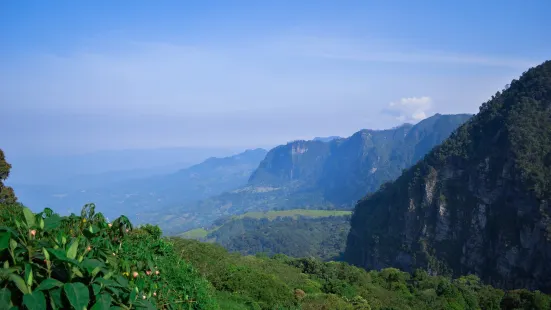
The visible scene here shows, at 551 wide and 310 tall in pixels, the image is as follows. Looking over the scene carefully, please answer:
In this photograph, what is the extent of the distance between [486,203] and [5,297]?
89.1 metres

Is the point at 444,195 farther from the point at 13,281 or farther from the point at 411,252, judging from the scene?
the point at 13,281

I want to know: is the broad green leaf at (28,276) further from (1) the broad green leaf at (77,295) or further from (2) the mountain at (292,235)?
(2) the mountain at (292,235)

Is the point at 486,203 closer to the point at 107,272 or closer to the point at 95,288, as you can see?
the point at 107,272

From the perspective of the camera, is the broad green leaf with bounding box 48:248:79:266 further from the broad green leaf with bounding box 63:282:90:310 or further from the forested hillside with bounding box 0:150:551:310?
the broad green leaf with bounding box 63:282:90:310

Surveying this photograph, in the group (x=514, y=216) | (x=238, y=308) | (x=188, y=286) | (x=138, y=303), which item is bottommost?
(x=514, y=216)

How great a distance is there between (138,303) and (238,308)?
5.87 m

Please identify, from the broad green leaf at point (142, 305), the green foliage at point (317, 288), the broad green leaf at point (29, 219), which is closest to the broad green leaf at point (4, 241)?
the broad green leaf at point (29, 219)

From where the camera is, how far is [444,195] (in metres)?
88.8

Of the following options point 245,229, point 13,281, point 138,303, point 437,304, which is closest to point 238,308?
point 138,303

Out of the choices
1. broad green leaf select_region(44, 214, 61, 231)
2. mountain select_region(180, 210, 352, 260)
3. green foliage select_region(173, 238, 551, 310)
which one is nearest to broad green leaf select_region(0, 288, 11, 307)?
broad green leaf select_region(44, 214, 61, 231)

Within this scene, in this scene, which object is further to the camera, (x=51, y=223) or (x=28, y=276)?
(x=51, y=223)

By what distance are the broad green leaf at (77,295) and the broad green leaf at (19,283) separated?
0.26 meters

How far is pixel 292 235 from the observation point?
6063 inches

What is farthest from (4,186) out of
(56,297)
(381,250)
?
(381,250)
